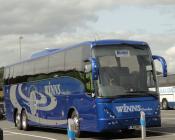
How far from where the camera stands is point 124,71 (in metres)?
19.4

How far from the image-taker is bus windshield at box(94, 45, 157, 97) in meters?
19.0

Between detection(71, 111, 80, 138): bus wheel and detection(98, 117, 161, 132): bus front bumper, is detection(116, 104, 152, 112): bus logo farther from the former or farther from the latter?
detection(71, 111, 80, 138): bus wheel

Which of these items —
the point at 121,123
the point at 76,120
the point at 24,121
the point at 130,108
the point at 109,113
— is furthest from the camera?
the point at 24,121

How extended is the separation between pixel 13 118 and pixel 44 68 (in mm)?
6296

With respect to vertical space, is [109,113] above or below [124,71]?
below

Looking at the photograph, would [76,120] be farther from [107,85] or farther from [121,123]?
[107,85]

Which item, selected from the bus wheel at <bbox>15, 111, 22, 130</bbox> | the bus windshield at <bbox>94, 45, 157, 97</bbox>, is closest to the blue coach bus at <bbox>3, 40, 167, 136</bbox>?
the bus windshield at <bbox>94, 45, 157, 97</bbox>

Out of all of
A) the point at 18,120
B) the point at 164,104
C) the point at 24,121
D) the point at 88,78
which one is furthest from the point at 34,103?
the point at 164,104

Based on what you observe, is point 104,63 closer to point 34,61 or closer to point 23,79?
point 34,61

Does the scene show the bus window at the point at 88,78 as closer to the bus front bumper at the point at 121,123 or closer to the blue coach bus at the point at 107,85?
the blue coach bus at the point at 107,85

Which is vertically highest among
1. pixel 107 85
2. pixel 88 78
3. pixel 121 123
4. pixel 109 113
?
pixel 88 78

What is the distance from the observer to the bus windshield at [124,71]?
750 inches

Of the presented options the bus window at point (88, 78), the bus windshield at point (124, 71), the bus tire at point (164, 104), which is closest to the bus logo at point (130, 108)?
the bus windshield at point (124, 71)

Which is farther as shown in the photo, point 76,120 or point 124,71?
point 76,120
